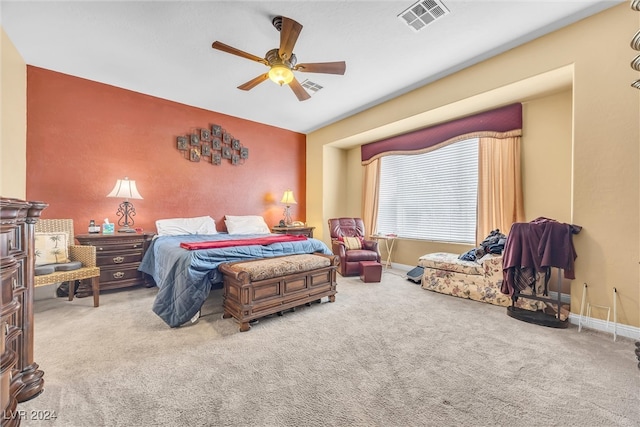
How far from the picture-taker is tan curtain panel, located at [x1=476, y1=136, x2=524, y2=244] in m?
3.47

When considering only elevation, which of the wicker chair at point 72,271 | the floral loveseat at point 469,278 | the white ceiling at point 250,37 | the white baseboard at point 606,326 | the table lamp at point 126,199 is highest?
the white ceiling at point 250,37

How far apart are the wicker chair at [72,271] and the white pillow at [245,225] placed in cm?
191

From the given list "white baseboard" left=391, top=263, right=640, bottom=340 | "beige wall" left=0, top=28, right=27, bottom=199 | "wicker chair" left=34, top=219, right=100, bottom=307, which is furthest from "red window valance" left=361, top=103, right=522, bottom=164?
"beige wall" left=0, top=28, right=27, bottom=199

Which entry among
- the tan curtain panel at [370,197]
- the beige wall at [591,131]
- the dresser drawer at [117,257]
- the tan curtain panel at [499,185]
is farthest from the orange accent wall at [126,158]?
the beige wall at [591,131]

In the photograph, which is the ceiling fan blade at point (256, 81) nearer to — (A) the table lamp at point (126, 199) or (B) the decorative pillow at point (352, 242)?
(A) the table lamp at point (126, 199)

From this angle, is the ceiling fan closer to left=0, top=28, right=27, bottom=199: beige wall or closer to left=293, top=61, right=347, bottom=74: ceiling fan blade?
left=293, top=61, right=347, bottom=74: ceiling fan blade

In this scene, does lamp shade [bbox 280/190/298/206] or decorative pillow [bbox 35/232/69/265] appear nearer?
decorative pillow [bbox 35/232/69/265]

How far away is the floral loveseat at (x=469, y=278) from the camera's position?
9.68 ft

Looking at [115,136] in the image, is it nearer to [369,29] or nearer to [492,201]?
[369,29]

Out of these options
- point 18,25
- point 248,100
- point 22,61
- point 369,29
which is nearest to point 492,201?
point 369,29

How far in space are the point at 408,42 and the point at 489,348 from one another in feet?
10.00

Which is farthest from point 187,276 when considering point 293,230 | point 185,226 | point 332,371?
point 293,230

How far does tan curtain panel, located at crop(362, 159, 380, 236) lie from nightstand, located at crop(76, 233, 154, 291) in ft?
12.6

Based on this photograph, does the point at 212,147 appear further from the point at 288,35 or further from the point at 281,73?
the point at 288,35
